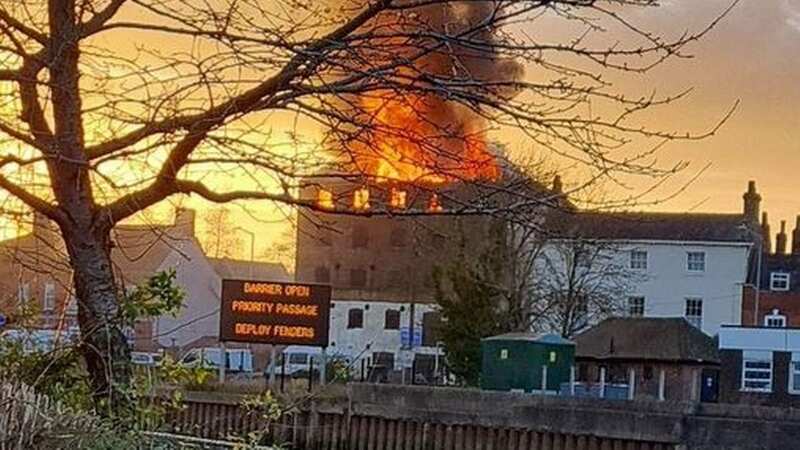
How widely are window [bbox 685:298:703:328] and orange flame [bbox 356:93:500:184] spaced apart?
5026cm

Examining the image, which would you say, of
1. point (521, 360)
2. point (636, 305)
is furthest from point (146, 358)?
point (636, 305)

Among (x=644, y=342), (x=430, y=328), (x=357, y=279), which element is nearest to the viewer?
(x=644, y=342)

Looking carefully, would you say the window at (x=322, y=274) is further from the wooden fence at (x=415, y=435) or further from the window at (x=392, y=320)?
the wooden fence at (x=415, y=435)

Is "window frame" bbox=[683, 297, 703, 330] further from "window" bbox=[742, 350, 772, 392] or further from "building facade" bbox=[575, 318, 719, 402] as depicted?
"window" bbox=[742, 350, 772, 392]

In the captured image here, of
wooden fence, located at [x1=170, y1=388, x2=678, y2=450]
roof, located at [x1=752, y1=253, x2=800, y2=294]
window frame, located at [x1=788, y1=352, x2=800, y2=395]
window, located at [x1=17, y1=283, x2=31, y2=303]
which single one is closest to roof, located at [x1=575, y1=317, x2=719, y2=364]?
window frame, located at [x1=788, y1=352, x2=800, y2=395]

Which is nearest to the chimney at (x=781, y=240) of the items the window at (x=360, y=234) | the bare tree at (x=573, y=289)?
the bare tree at (x=573, y=289)

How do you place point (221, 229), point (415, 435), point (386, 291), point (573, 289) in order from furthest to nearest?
point (386, 291) < point (573, 289) < point (415, 435) < point (221, 229)

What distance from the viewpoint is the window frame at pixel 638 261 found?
52.1 metres

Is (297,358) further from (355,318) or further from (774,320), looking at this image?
(774,320)

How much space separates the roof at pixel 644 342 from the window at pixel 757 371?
0.99 m

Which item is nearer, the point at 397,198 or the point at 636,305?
the point at 397,198

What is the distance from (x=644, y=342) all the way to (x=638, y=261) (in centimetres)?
1155

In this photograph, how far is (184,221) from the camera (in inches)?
273

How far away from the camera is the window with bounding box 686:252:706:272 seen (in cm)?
5556
